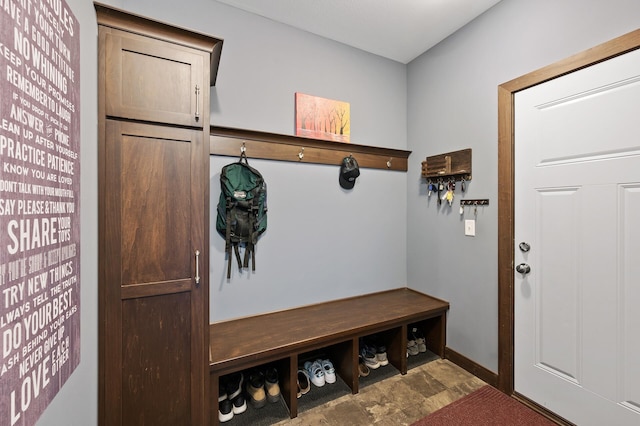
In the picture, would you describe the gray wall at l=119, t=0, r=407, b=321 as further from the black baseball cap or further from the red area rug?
the red area rug

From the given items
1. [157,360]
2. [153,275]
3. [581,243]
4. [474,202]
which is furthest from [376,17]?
[157,360]

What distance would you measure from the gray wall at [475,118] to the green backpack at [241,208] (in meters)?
1.52

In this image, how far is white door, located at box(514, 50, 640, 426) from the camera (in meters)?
1.35

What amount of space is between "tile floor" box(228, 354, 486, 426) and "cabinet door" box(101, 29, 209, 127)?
5.83 feet

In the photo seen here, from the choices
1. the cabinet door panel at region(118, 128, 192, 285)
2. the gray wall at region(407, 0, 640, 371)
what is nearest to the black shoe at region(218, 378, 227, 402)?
the cabinet door panel at region(118, 128, 192, 285)

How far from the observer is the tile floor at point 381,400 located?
1632 mm

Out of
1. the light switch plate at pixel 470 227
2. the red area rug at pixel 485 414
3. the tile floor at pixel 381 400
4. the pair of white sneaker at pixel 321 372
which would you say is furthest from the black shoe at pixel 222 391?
the light switch plate at pixel 470 227

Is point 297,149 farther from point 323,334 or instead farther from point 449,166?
point 323,334

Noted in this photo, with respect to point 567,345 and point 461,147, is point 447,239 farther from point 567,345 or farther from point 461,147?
point 567,345

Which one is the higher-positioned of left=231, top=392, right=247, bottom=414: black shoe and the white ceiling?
the white ceiling

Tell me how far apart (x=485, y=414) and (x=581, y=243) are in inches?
46.2

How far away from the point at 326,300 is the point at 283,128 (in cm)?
147

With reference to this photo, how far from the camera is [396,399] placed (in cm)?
180

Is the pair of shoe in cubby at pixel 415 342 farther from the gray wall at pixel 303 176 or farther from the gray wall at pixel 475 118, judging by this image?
the gray wall at pixel 303 176
